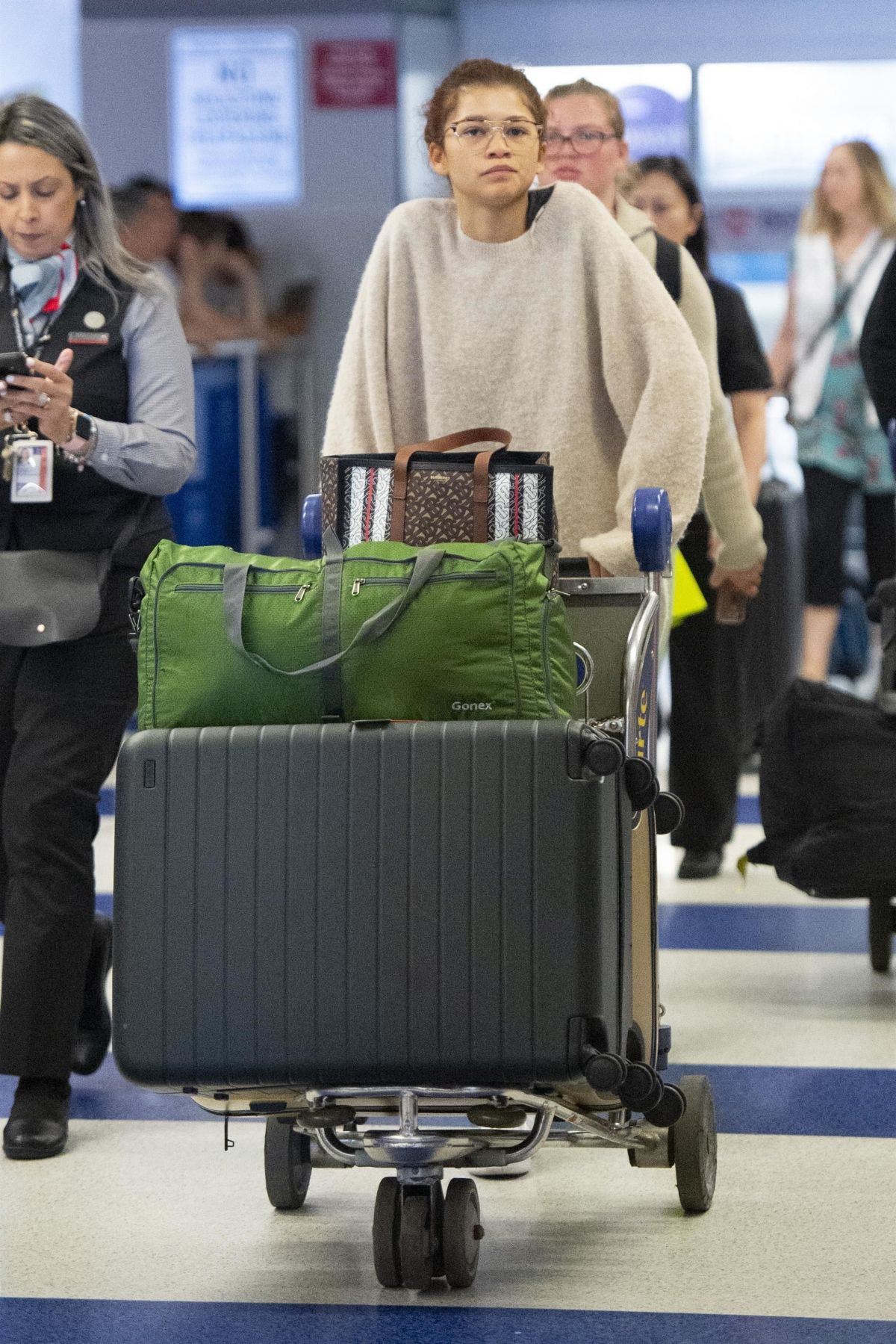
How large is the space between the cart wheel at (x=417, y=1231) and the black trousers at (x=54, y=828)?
3.04 ft

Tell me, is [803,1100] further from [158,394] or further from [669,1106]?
[158,394]

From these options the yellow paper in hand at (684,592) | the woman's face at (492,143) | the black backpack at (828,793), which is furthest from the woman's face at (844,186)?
the woman's face at (492,143)

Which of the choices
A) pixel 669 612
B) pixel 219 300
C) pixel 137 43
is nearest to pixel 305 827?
Answer: pixel 669 612

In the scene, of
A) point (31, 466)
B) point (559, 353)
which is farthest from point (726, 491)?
point (31, 466)

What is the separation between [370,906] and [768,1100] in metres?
1.34

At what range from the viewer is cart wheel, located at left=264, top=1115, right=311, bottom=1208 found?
2.69m

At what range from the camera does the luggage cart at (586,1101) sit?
2.25 metres

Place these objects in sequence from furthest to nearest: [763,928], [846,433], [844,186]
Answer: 1. [844,186]
2. [846,433]
3. [763,928]

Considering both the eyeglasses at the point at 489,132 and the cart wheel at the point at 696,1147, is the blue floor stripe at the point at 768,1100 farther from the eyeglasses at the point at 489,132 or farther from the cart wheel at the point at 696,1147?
the eyeglasses at the point at 489,132

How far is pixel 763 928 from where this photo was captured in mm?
4867

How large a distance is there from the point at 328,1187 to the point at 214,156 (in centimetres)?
903

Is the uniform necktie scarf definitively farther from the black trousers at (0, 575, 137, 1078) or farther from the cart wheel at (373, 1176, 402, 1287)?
the cart wheel at (373, 1176, 402, 1287)

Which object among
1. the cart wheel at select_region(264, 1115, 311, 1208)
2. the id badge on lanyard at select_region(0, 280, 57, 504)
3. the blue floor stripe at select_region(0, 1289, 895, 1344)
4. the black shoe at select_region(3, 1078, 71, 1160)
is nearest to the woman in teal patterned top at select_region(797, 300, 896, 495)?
the id badge on lanyard at select_region(0, 280, 57, 504)

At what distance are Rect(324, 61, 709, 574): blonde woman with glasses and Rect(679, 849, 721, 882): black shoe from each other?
2.39m
